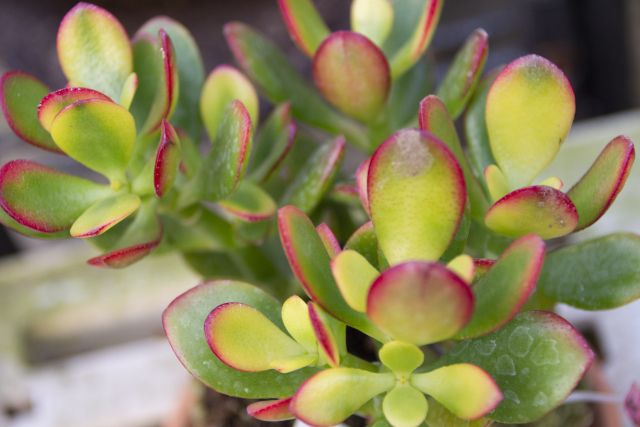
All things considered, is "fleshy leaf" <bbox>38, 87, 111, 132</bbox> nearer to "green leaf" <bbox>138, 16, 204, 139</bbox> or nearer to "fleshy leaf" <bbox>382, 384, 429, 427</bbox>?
"green leaf" <bbox>138, 16, 204, 139</bbox>

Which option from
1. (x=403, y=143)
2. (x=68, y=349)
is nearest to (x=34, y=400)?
(x=68, y=349)

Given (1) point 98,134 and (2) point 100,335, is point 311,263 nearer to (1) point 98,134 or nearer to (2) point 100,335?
(1) point 98,134

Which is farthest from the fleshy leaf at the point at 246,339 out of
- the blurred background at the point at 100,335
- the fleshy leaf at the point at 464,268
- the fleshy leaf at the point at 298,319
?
the blurred background at the point at 100,335

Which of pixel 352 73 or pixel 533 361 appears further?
pixel 352 73

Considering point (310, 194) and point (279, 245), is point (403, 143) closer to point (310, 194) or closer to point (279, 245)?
point (310, 194)

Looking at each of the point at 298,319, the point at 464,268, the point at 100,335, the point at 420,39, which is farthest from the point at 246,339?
the point at 100,335

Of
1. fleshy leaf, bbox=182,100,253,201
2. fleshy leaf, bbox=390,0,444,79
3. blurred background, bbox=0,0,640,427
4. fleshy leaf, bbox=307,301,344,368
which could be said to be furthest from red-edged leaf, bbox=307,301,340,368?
blurred background, bbox=0,0,640,427

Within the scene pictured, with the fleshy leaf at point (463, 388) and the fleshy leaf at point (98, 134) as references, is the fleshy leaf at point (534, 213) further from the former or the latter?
the fleshy leaf at point (98, 134)
